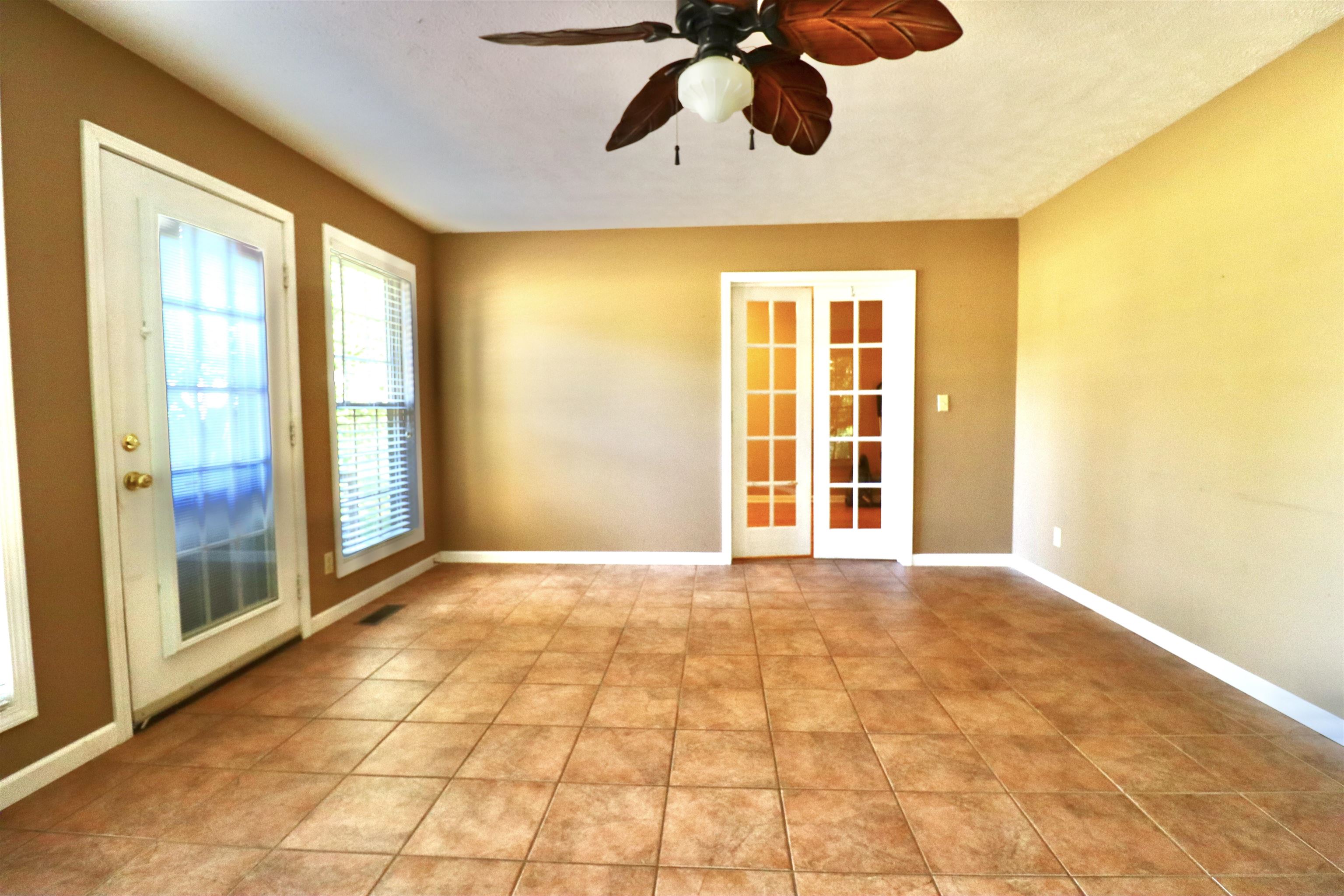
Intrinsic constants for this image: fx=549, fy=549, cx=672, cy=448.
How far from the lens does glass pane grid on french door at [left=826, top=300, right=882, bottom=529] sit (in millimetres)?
4277

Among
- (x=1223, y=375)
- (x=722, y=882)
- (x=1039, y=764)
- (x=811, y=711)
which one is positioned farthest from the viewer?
(x=1223, y=375)

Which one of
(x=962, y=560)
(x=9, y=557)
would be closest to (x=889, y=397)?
(x=962, y=560)

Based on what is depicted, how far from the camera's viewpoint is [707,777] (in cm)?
179

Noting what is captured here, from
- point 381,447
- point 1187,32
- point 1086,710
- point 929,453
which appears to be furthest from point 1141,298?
point 381,447

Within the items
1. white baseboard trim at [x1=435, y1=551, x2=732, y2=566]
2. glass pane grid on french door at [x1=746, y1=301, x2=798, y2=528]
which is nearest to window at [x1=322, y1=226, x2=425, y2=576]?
white baseboard trim at [x1=435, y1=551, x2=732, y2=566]

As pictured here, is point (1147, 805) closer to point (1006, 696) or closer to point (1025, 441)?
point (1006, 696)

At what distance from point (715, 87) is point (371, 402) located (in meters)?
2.99

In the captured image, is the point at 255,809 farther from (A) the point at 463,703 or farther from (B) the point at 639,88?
(B) the point at 639,88

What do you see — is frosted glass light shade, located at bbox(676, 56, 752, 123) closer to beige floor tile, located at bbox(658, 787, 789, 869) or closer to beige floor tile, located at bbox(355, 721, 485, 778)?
beige floor tile, located at bbox(658, 787, 789, 869)

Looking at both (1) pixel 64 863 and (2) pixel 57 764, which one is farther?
(2) pixel 57 764

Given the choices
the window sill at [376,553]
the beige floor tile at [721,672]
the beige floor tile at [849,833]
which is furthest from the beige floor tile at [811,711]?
the window sill at [376,553]

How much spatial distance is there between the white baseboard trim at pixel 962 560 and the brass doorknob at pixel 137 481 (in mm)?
4408

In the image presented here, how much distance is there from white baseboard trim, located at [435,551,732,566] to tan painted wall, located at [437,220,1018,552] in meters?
0.05

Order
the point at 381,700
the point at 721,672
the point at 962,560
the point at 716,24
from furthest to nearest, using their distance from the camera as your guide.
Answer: the point at 962,560 → the point at 721,672 → the point at 381,700 → the point at 716,24
